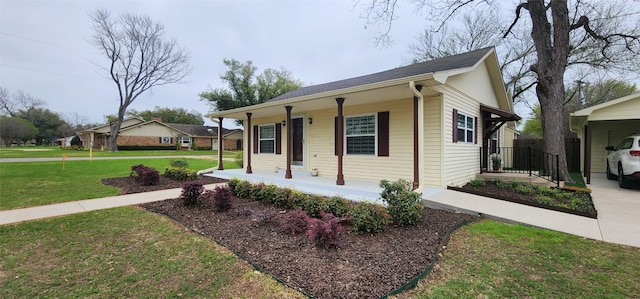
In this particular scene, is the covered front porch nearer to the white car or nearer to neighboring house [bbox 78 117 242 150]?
the white car

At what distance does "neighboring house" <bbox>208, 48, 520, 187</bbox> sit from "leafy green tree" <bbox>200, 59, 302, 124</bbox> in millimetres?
25073

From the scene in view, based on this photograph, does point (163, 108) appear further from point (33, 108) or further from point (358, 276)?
point (358, 276)

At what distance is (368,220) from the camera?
3.92 metres

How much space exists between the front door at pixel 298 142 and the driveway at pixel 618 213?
755 centimetres

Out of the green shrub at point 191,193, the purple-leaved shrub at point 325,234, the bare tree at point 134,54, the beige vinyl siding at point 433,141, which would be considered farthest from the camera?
the bare tree at point 134,54

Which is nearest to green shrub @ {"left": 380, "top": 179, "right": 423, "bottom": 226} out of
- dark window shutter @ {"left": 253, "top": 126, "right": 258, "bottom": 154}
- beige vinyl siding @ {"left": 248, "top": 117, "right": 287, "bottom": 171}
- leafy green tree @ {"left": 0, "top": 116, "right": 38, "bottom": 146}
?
beige vinyl siding @ {"left": 248, "top": 117, "right": 287, "bottom": 171}

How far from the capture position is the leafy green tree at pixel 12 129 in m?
41.8

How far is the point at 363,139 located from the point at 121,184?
7.78 m

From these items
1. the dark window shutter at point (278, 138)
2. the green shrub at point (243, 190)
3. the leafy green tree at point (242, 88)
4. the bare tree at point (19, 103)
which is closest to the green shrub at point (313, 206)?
the green shrub at point (243, 190)

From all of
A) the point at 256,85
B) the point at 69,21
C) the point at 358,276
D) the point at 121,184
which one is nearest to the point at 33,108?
the point at 256,85

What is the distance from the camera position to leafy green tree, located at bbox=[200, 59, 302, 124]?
34375 mm

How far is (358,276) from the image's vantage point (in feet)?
8.74

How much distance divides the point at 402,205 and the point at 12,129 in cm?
6276

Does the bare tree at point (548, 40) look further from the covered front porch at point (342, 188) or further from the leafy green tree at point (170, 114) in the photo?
the leafy green tree at point (170, 114)
